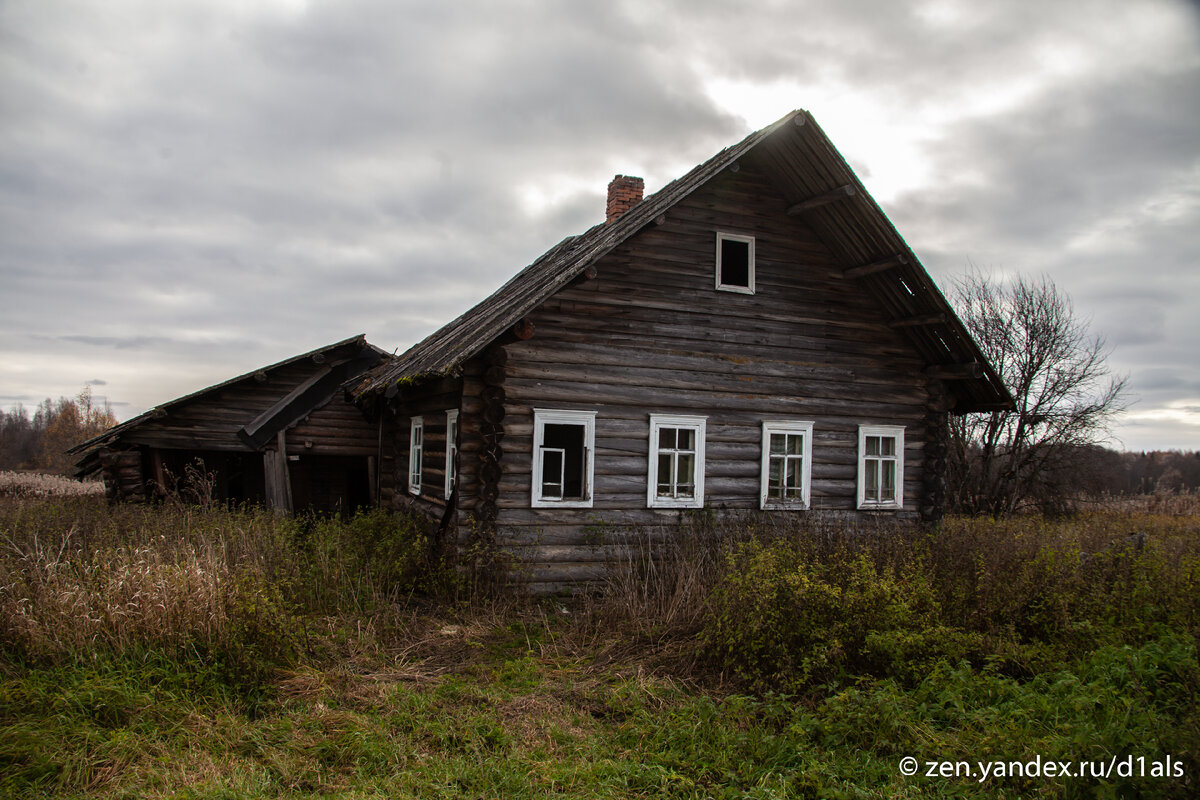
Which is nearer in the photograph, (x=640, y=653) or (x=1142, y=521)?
(x=640, y=653)

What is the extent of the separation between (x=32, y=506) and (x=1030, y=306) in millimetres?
26658

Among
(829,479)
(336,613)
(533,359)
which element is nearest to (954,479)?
(829,479)

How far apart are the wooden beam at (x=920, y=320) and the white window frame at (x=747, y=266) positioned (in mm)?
2765

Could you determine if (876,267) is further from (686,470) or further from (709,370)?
(686,470)

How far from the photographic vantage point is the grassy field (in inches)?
197

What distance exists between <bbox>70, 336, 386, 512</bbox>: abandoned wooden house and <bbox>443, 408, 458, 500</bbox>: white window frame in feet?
21.3

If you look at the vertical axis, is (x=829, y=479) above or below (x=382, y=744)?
above

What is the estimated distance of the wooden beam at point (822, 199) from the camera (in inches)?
445

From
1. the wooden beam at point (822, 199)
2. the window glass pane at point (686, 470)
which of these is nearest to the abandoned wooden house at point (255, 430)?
the window glass pane at point (686, 470)

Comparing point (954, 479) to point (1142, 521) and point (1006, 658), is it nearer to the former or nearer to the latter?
point (1142, 521)

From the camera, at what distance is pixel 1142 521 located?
2156cm

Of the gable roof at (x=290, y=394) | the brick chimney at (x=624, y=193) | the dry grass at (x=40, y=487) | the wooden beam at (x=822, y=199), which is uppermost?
the brick chimney at (x=624, y=193)

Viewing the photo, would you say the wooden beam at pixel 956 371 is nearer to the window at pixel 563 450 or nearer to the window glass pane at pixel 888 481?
the window glass pane at pixel 888 481

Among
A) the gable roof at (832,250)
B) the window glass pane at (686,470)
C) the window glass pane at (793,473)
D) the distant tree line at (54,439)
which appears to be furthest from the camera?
the distant tree line at (54,439)
